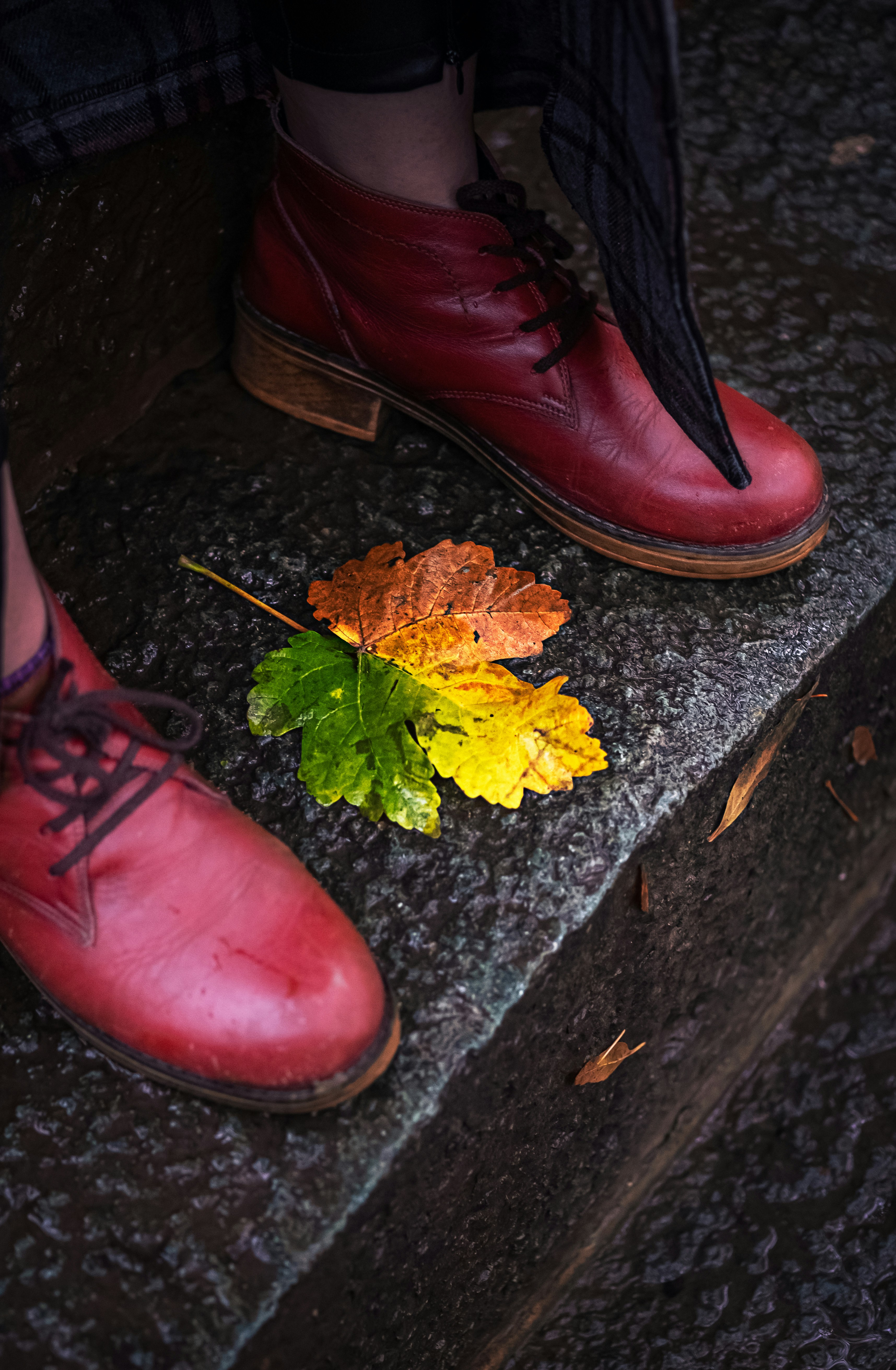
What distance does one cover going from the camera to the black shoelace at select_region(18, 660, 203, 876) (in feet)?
2.73

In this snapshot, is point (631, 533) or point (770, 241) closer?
point (631, 533)

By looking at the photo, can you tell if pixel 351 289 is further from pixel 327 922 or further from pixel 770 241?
pixel 770 241

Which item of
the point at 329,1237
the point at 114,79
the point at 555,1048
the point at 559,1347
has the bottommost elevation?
the point at 559,1347

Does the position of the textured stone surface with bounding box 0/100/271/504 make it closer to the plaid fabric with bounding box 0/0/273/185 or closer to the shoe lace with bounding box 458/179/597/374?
the plaid fabric with bounding box 0/0/273/185

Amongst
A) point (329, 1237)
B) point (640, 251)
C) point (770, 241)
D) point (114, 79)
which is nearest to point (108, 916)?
point (329, 1237)

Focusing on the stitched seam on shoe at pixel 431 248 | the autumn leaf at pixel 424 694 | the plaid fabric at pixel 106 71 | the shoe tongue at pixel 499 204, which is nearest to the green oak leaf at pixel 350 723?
the autumn leaf at pixel 424 694

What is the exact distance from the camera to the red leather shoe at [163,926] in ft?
2.72

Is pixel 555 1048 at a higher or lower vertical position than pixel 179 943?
lower

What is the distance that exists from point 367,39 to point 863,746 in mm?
1106

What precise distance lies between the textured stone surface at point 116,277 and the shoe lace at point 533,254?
16.3 inches

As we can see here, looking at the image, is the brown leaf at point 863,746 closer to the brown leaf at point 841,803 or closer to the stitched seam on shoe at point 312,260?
the brown leaf at point 841,803

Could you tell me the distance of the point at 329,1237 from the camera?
83 centimetres

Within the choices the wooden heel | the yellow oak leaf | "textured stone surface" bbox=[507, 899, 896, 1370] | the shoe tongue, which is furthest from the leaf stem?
"textured stone surface" bbox=[507, 899, 896, 1370]

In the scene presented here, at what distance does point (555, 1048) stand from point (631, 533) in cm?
59
